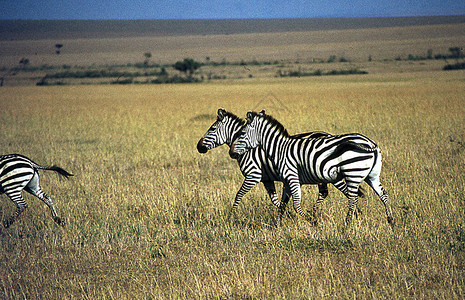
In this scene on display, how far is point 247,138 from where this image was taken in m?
6.88

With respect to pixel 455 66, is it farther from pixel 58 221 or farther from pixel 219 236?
pixel 58 221

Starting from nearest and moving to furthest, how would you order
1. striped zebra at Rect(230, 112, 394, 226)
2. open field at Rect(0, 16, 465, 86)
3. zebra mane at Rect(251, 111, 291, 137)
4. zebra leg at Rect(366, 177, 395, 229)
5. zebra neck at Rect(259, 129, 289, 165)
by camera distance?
striped zebra at Rect(230, 112, 394, 226)
zebra leg at Rect(366, 177, 395, 229)
zebra neck at Rect(259, 129, 289, 165)
zebra mane at Rect(251, 111, 291, 137)
open field at Rect(0, 16, 465, 86)

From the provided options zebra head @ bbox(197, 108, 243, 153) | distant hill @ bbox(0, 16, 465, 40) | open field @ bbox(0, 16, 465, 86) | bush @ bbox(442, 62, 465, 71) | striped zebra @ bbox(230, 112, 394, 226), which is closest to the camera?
striped zebra @ bbox(230, 112, 394, 226)

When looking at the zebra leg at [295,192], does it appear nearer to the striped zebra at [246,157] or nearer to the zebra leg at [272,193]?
the striped zebra at [246,157]

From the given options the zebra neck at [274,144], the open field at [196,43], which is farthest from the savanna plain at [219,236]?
the open field at [196,43]

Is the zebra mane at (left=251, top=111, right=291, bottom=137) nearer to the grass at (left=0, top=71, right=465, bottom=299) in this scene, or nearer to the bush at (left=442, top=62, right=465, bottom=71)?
the grass at (left=0, top=71, right=465, bottom=299)

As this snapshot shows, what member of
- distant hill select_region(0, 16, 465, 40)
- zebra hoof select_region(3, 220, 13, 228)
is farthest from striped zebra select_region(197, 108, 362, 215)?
distant hill select_region(0, 16, 465, 40)

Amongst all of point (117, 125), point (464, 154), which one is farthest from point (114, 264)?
point (117, 125)

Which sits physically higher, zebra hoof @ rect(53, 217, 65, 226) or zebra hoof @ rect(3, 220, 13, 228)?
zebra hoof @ rect(53, 217, 65, 226)

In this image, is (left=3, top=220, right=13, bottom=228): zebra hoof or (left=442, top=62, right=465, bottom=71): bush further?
(left=442, top=62, right=465, bottom=71): bush

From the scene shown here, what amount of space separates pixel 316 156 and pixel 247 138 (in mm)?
1080

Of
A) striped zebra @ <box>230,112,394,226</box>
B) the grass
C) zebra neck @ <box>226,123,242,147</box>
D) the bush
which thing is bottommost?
the grass

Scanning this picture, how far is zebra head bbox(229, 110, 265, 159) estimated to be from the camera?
6.81 m

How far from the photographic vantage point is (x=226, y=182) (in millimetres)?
10094
